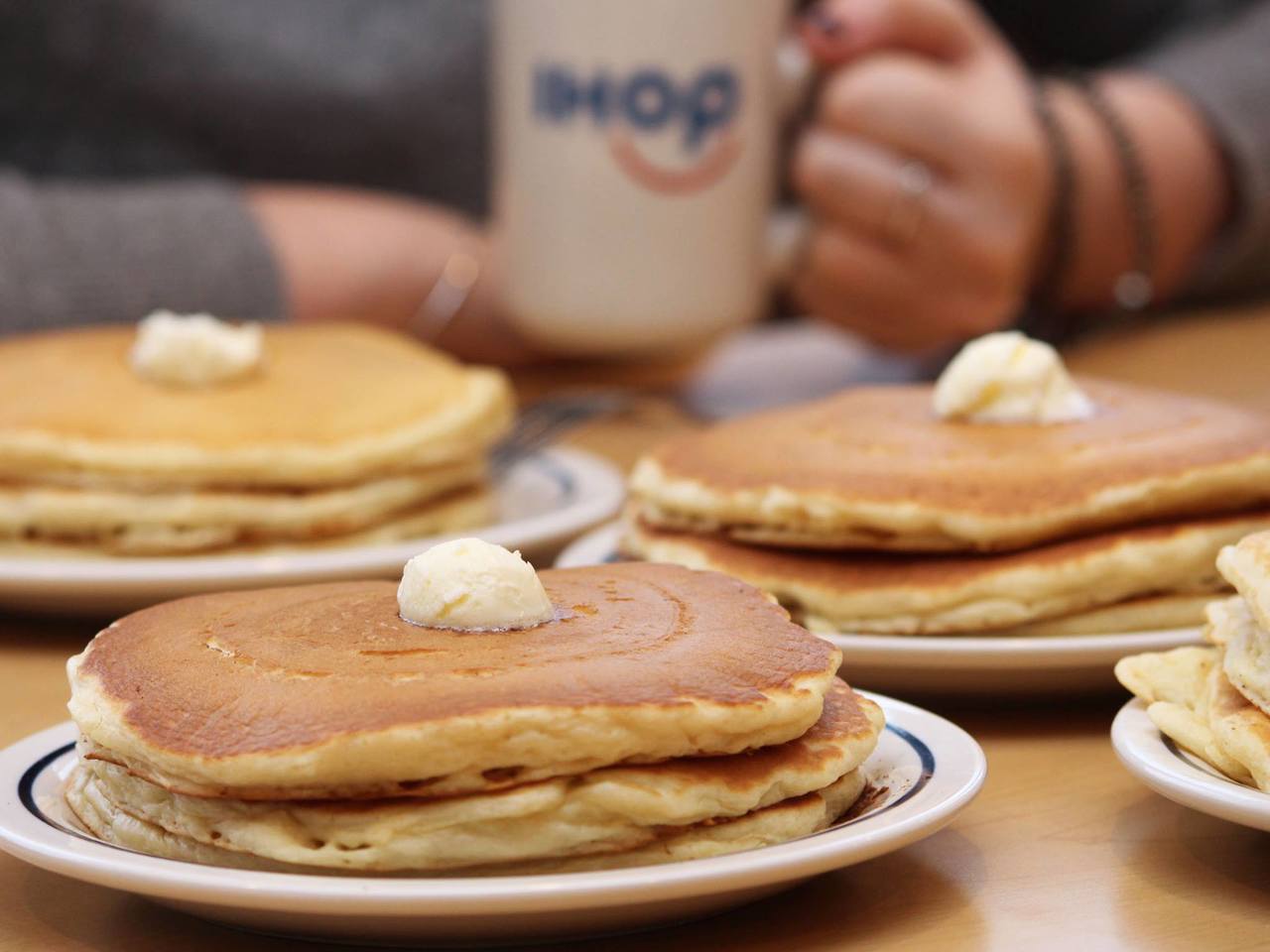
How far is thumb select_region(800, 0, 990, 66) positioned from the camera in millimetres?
1960

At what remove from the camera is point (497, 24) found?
178 centimetres

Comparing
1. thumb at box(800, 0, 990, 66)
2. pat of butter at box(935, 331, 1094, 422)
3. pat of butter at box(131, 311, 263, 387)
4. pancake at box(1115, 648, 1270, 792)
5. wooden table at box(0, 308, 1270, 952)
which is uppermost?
thumb at box(800, 0, 990, 66)

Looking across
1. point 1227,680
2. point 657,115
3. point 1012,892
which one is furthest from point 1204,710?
point 657,115

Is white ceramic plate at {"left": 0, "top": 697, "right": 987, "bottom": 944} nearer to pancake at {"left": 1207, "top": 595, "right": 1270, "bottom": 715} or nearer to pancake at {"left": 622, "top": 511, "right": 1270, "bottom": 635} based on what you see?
pancake at {"left": 1207, "top": 595, "right": 1270, "bottom": 715}

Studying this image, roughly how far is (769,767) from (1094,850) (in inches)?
7.8

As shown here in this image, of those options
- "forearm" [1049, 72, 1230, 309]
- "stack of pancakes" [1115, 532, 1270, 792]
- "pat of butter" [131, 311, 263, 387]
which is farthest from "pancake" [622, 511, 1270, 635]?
"forearm" [1049, 72, 1230, 309]

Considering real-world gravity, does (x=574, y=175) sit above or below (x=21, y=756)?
above

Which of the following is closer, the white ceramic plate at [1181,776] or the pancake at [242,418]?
the white ceramic plate at [1181,776]

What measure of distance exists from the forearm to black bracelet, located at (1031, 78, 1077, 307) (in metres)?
0.02

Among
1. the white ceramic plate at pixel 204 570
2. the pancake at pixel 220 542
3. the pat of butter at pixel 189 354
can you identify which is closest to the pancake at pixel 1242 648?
the white ceramic plate at pixel 204 570

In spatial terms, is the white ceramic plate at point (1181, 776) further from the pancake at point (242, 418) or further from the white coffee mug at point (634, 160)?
the white coffee mug at point (634, 160)

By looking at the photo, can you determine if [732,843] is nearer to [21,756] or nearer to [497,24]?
[21,756]

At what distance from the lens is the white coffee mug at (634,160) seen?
1708 mm

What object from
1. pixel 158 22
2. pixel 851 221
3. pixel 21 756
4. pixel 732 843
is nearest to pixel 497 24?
pixel 851 221
